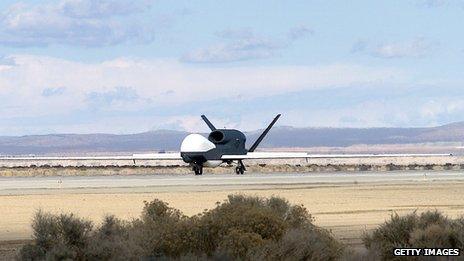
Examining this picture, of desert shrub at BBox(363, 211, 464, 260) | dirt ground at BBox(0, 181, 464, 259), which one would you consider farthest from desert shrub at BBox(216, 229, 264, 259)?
dirt ground at BBox(0, 181, 464, 259)

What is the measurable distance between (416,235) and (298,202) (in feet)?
77.4

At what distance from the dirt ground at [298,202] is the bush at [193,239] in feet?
14.4

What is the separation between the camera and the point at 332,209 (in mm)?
38375

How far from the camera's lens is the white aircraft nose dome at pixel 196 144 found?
8306 centimetres

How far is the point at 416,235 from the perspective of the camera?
1914 centimetres

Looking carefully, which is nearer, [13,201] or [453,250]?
[453,250]

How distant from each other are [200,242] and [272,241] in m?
1.28

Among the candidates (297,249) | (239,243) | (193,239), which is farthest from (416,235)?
(193,239)

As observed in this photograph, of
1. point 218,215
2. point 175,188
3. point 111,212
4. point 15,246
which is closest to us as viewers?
point 218,215

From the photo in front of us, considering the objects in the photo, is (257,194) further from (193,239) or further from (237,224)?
(193,239)

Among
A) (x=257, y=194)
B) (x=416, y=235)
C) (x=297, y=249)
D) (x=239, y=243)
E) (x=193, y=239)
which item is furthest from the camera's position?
(x=257, y=194)

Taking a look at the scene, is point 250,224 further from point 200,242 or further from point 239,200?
point 239,200

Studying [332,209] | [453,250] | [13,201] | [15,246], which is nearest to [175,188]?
[13,201]

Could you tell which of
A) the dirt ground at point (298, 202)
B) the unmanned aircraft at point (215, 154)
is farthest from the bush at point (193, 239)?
the unmanned aircraft at point (215, 154)
